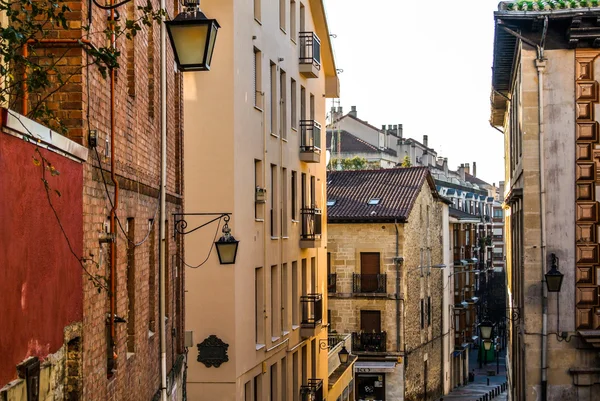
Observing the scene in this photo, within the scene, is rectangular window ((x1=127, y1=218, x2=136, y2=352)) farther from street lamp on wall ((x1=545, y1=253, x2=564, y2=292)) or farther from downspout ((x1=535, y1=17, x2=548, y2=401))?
downspout ((x1=535, y1=17, x2=548, y2=401))

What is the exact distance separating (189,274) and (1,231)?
15.5m

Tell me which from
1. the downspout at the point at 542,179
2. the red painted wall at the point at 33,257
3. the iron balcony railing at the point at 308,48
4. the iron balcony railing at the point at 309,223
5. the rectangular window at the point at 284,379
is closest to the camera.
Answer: the red painted wall at the point at 33,257

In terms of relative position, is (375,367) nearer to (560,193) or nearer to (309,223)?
(309,223)

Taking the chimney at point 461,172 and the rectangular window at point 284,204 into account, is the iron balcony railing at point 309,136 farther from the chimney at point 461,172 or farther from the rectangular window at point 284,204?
the chimney at point 461,172

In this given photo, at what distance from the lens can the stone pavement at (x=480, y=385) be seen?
55531 millimetres

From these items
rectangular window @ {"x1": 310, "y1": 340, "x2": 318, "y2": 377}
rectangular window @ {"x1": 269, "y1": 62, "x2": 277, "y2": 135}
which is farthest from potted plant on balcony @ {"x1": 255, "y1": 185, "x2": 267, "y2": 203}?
rectangular window @ {"x1": 310, "y1": 340, "x2": 318, "y2": 377}

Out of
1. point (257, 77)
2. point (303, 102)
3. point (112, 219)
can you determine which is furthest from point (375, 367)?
point (112, 219)

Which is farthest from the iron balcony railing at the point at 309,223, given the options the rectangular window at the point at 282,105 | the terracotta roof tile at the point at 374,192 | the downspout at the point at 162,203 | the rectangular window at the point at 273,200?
the downspout at the point at 162,203

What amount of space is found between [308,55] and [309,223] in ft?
16.0

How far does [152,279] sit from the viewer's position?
12.9 meters

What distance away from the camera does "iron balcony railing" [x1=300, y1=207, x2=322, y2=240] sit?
28.8 metres

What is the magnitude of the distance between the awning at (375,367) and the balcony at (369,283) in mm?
3085

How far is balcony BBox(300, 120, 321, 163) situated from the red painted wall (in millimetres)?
20609


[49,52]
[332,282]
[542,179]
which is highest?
[49,52]
